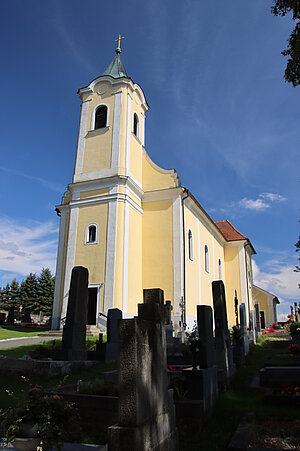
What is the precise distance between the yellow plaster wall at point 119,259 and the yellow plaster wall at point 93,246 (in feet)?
2.51

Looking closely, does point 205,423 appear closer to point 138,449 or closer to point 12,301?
point 138,449

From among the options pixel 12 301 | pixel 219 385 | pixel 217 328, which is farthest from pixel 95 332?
pixel 12 301

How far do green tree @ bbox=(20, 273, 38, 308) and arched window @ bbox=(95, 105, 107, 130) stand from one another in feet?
84.2

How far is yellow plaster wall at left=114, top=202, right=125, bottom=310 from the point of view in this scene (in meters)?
18.7

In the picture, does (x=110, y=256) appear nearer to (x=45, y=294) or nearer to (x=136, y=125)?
(x=136, y=125)

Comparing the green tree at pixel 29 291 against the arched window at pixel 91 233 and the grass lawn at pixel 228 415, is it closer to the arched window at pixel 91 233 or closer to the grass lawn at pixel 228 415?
the arched window at pixel 91 233

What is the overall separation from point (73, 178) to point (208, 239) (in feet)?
38.5

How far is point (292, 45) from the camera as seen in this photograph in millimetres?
7613

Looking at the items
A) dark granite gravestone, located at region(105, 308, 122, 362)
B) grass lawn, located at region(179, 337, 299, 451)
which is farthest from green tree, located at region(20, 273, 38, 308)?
grass lawn, located at region(179, 337, 299, 451)

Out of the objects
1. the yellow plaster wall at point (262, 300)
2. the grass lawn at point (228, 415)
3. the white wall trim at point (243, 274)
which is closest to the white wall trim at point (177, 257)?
the grass lawn at point (228, 415)

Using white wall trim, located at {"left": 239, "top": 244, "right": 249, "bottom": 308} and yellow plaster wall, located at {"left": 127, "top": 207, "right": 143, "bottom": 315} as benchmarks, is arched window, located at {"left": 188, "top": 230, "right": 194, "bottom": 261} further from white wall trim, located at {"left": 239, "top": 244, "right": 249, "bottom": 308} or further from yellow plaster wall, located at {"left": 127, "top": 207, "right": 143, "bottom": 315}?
white wall trim, located at {"left": 239, "top": 244, "right": 249, "bottom": 308}

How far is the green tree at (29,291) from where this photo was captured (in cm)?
4197

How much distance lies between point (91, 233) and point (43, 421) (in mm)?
17416

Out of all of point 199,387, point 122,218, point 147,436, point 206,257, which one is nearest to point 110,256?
point 122,218
